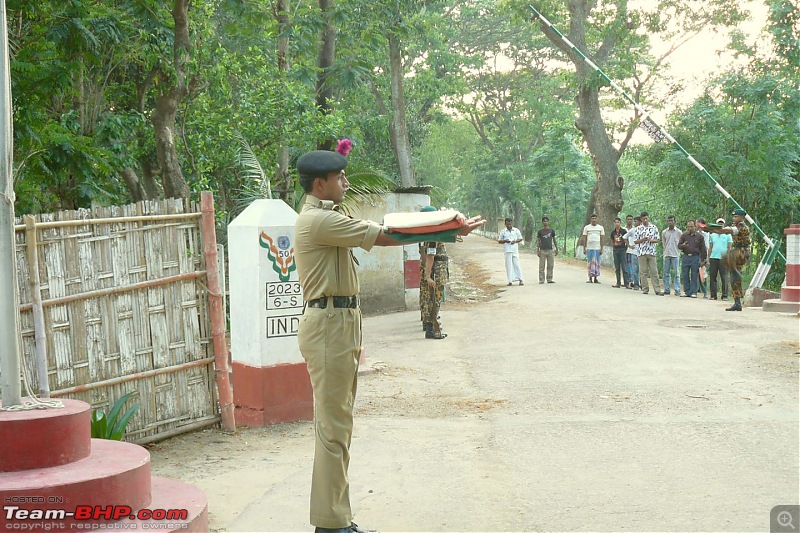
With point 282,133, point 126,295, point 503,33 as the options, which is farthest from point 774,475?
point 503,33

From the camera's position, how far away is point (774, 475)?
5.38 meters

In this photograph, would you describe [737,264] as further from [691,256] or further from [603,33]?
[603,33]

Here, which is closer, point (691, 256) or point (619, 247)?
point (691, 256)

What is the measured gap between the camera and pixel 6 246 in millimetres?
4238

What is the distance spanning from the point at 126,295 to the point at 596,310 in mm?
10305

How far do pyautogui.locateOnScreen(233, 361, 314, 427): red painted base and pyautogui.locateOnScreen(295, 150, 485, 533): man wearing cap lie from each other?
2.82m

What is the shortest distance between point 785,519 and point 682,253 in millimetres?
14128

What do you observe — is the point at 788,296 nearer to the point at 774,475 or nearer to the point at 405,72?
the point at 774,475

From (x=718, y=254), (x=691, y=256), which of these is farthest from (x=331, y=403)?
(x=691, y=256)

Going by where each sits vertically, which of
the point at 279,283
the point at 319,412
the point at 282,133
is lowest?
the point at 319,412

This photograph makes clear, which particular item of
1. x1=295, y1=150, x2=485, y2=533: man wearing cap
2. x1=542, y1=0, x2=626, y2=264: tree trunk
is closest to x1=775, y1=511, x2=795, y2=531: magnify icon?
x1=295, y1=150, x2=485, y2=533: man wearing cap

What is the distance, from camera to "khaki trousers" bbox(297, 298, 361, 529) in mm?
4262

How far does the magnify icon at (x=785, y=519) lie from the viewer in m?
4.50

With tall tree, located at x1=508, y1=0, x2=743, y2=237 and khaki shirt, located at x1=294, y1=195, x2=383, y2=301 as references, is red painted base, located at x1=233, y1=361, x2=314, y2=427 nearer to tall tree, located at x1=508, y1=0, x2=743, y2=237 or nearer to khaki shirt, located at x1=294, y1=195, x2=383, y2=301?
khaki shirt, located at x1=294, y1=195, x2=383, y2=301
